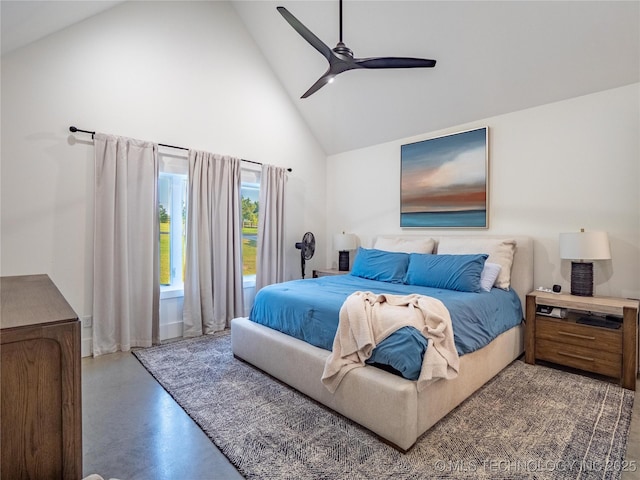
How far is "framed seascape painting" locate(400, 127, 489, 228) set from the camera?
11.9 ft

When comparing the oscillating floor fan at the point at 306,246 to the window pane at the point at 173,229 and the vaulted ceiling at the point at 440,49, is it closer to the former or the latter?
the window pane at the point at 173,229

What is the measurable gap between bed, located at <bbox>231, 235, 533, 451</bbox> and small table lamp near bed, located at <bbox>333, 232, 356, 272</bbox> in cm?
123

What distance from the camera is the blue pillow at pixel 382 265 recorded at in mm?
3521

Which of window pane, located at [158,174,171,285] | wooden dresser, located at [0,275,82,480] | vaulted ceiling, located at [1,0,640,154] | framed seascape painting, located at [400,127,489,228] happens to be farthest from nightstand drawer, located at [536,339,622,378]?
window pane, located at [158,174,171,285]

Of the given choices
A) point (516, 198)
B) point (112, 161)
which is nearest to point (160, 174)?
point (112, 161)

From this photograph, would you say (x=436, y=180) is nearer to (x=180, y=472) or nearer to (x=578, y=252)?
(x=578, y=252)

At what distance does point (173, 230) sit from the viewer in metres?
3.88

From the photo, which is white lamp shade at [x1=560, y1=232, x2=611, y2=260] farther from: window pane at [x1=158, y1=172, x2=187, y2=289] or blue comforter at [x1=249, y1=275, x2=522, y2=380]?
window pane at [x1=158, y1=172, x2=187, y2=289]

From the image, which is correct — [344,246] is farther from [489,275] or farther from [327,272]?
[489,275]

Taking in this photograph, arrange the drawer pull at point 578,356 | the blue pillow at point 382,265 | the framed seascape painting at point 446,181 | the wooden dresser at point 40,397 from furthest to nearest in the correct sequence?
1. the framed seascape painting at point 446,181
2. the blue pillow at point 382,265
3. the drawer pull at point 578,356
4. the wooden dresser at point 40,397

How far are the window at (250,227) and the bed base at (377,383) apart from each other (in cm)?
159

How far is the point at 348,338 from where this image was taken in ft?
6.72

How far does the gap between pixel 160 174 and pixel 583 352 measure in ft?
14.5

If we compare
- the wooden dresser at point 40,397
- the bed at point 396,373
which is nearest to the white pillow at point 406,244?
the bed at point 396,373
